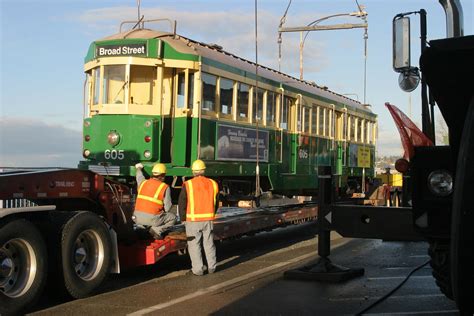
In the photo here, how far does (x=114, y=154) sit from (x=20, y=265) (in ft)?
15.7

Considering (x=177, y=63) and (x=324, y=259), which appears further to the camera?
(x=177, y=63)

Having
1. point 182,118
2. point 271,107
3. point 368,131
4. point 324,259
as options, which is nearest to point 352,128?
point 368,131

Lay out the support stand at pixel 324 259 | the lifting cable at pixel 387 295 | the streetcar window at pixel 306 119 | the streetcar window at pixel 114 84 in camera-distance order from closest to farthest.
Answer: the lifting cable at pixel 387 295
the support stand at pixel 324 259
the streetcar window at pixel 114 84
the streetcar window at pixel 306 119

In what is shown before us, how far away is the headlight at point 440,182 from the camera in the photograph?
142 inches

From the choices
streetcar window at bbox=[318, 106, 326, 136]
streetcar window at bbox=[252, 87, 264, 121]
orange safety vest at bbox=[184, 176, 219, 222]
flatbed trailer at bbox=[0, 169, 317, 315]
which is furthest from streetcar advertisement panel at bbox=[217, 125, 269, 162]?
streetcar window at bbox=[318, 106, 326, 136]

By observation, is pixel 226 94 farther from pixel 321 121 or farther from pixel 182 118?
pixel 321 121

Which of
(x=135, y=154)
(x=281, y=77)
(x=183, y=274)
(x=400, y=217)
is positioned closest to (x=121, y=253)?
(x=183, y=274)

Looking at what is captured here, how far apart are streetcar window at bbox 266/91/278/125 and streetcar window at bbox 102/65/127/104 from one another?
3.80m

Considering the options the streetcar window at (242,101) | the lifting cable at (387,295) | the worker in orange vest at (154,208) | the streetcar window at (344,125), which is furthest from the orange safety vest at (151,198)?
the streetcar window at (344,125)

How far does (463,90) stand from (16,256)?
16.5ft

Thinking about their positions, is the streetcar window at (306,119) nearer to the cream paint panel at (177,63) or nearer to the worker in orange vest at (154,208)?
the cream paint panel at (177,63)

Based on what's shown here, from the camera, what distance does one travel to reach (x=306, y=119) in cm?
1533

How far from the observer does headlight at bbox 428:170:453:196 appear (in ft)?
11.8

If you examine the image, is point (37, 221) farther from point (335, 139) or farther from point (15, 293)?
point (335, 139)
